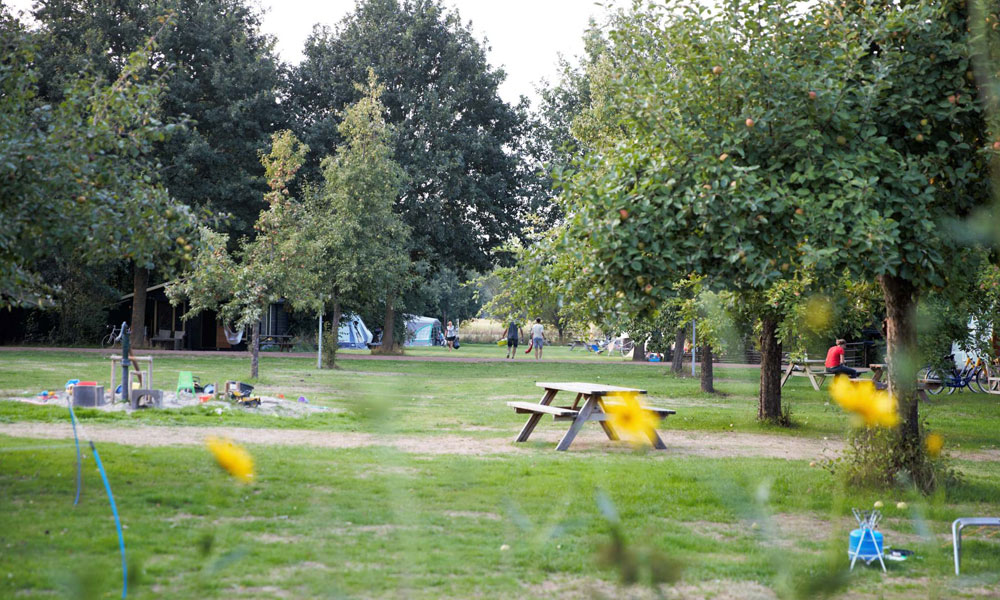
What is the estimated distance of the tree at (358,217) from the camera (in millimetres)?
26766

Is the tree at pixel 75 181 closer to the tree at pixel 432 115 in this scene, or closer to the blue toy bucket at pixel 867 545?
the blue toy bucket at pixel 867 545

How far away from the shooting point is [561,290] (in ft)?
25.8

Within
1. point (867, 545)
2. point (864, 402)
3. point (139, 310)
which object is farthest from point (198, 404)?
point (139, 310)

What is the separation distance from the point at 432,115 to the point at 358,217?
969 centimetres

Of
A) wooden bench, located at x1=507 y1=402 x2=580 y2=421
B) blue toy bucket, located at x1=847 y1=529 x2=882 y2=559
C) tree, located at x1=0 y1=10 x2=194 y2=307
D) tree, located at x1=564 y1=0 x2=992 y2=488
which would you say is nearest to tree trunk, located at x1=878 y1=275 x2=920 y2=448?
tree, located at x1=564 y1=0 x2=992 y2=488

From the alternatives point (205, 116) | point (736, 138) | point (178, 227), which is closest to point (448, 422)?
point (178, 227)

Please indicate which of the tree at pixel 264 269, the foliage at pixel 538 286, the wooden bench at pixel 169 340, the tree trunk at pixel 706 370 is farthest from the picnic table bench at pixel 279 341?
the foliage at pixel 538 286

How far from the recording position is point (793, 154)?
6.67 metres

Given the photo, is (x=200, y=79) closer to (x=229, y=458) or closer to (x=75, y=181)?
(x=75, y=181)

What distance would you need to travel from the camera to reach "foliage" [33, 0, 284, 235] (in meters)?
31.4

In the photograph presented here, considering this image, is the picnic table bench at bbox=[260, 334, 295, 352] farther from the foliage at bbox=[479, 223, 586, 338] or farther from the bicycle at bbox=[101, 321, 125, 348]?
the foliage at bbox=[479, 223, 586, 338]

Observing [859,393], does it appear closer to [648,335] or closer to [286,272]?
[286,272]

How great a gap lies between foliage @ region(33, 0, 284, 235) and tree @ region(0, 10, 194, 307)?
2486cm

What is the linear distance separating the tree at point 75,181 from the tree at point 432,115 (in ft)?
91.0
